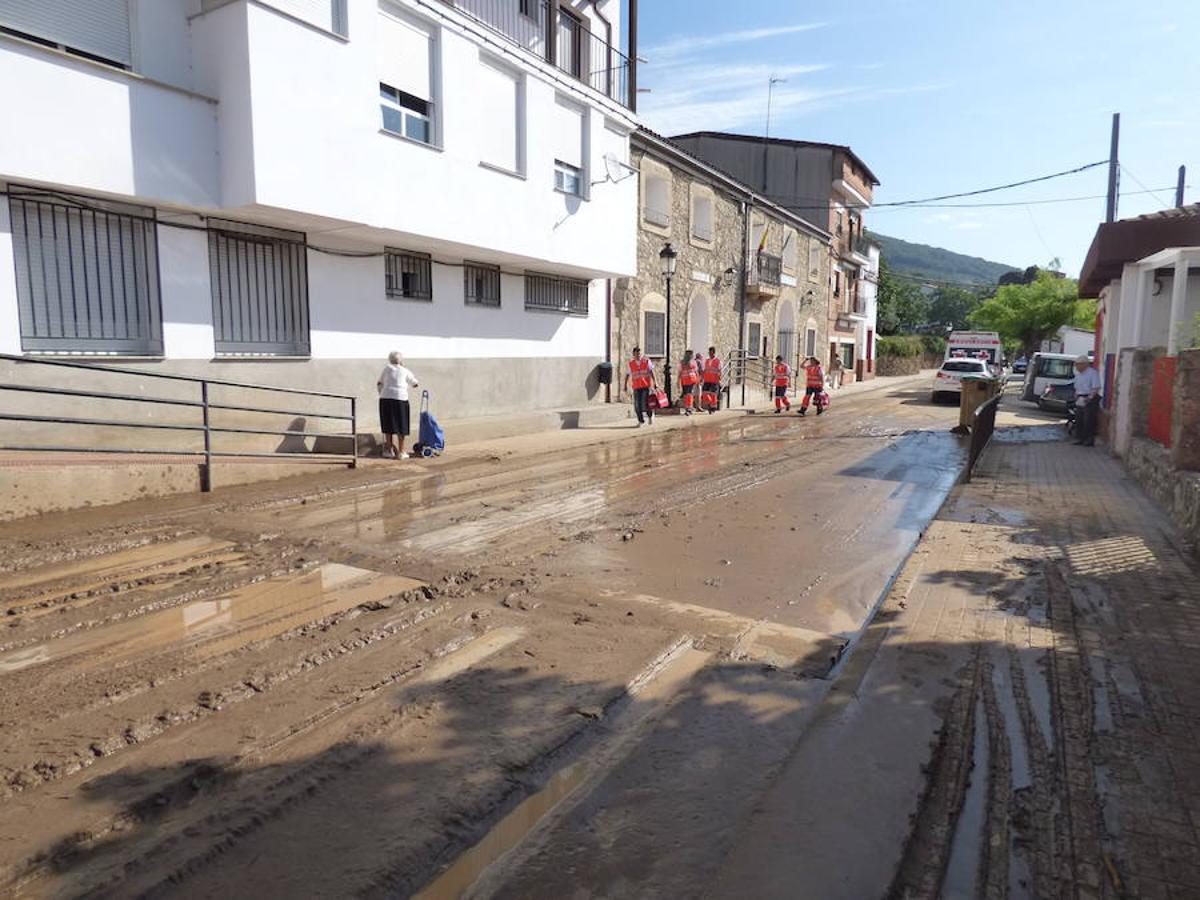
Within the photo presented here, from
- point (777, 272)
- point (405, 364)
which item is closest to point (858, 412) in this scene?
point (777, 272)

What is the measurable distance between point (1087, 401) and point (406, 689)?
14.1 m

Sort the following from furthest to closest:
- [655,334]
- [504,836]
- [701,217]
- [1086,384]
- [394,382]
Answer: [701,217] → [655,334] → [1086,384] → [394,382] → [504,836]

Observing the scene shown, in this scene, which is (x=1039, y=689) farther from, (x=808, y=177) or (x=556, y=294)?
(x=808, y=177)

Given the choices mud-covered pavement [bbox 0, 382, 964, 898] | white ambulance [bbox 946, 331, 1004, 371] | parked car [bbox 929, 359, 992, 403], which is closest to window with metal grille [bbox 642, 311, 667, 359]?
parked car [bbox 929, 359, 992, 403]

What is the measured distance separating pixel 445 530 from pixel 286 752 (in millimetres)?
3939

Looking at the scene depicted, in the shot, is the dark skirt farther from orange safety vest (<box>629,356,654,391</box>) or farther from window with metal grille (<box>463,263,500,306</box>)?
orange safety vest (<box>629,356,654,391</box>)

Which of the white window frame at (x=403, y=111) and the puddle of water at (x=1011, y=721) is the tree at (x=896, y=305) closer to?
the white window frame at (x=403, y=111)

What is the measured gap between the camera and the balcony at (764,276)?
1006 inches

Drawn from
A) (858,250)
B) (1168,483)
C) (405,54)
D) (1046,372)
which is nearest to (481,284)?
(405,54)

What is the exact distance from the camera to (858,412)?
21.8m

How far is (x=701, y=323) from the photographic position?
77.7 feet

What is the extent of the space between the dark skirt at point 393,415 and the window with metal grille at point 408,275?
2467 mm

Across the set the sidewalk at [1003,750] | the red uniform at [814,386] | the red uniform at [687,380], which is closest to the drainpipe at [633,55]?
the red uniform at [687,380]

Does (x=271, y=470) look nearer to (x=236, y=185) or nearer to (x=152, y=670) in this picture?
(x=236, y=185)
